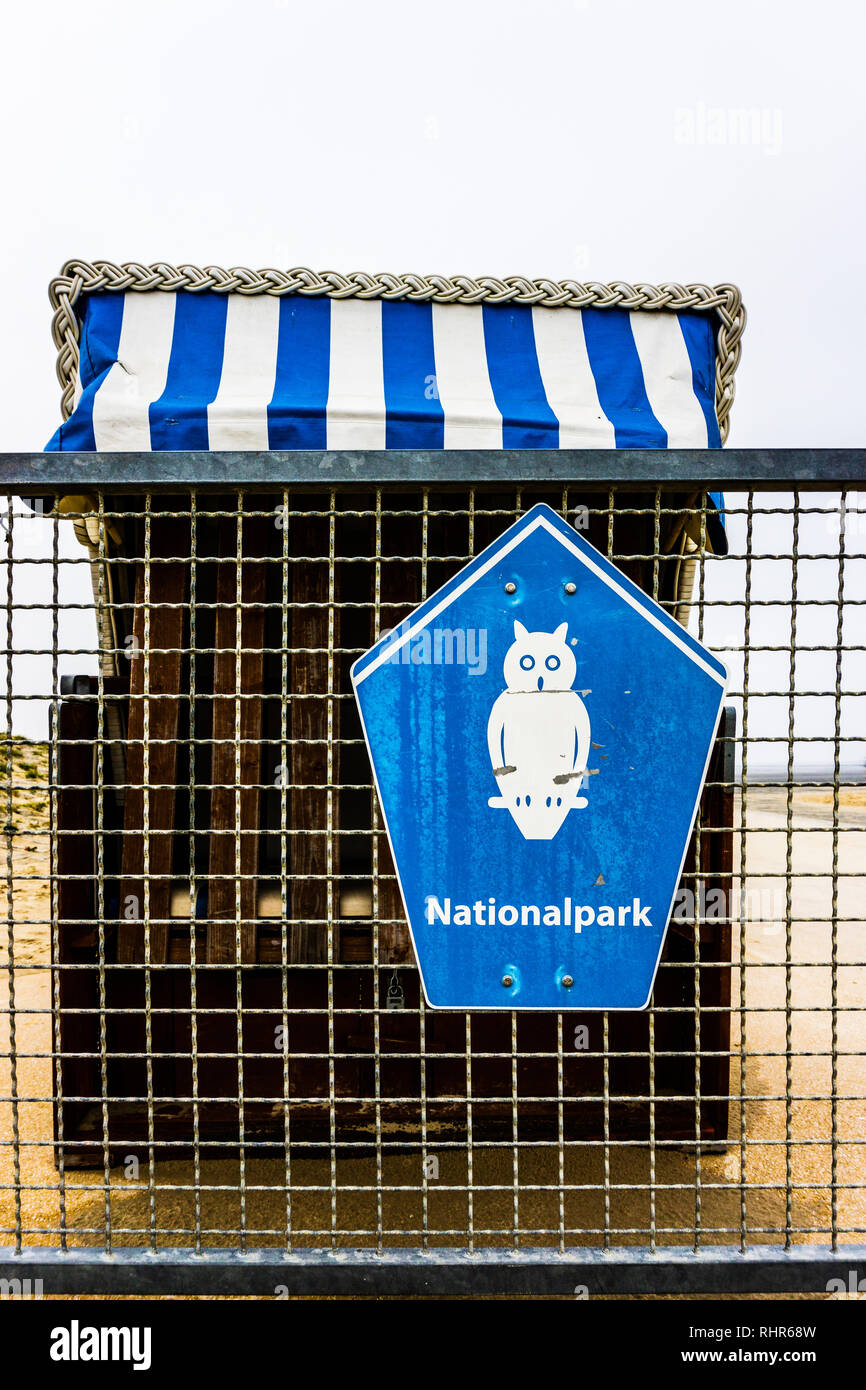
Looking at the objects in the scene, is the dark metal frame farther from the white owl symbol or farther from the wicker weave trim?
the wicker weave trim

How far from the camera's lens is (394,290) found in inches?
163

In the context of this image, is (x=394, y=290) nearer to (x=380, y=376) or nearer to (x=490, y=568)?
(x=380, y=376)

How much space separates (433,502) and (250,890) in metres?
1.98

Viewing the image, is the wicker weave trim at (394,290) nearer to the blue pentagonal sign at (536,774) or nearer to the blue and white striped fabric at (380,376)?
the blue and white striped fabric at (380,376)

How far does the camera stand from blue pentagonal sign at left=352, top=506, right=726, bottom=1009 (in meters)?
2.17

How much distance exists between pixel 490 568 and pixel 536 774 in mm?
516

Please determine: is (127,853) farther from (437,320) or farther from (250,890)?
(437,320)

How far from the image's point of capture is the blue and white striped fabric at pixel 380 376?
375cm

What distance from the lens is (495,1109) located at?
3.67 metres

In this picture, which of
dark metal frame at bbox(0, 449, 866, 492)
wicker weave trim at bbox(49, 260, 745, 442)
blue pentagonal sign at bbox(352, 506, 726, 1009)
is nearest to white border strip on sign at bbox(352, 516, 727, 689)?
blue pentagonal sign at bbox(352, 506, 726, 1009)

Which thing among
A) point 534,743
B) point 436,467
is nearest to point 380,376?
point 436,467

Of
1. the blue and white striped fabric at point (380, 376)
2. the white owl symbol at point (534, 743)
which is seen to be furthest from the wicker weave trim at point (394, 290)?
the white owl symbol at point (534, 743)

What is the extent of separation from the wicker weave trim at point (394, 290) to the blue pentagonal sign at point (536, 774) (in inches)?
96.8

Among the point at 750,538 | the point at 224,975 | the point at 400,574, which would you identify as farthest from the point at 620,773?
the point at 224,975
